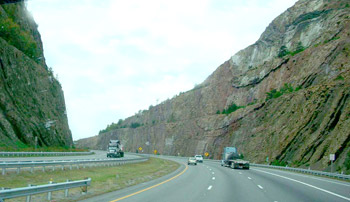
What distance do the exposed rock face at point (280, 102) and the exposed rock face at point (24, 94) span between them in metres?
35.6

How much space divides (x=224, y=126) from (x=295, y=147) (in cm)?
3548

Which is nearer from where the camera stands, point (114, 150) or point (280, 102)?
point (114, 150)

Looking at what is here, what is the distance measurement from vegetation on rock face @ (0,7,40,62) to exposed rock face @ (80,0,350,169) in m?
45.0

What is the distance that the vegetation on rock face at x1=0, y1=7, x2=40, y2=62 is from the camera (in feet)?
215

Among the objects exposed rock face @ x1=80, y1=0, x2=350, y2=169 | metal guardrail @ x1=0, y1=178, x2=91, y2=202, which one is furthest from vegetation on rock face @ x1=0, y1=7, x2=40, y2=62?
metal guardrail @ x1=0, y1=178, x2=91, y2=202

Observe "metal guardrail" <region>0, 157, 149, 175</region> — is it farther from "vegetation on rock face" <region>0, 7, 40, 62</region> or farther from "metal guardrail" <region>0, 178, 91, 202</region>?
"vegetation on rock face" <region>0, 7, 40, 62</region>

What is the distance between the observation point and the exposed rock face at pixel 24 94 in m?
A: 51.2

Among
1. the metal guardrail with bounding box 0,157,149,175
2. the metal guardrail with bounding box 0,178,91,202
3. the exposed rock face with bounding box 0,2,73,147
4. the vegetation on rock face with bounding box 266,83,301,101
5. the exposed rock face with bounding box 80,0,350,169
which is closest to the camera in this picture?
the metal guardrail with bounding box 0,178,91,202

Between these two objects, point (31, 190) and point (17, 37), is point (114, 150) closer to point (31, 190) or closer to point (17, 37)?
point (17, 37)

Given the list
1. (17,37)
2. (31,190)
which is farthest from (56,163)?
(17,37)

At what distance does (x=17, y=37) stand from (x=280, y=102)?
50.2 meters

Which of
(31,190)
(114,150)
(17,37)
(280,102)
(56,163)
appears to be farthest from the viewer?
(17,37)

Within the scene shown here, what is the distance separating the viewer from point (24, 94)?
5878cm

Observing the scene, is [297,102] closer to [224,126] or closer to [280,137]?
[280,137]
